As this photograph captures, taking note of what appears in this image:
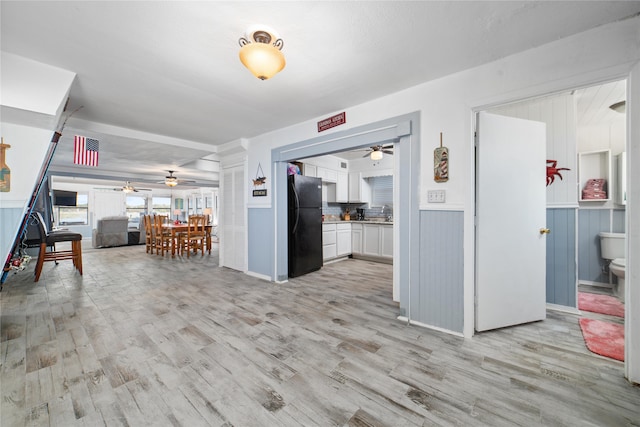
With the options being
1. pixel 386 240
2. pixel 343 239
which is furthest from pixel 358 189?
Answer: pixel 386 240

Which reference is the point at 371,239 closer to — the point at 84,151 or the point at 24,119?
the point at 84,151

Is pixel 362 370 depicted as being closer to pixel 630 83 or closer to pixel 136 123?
pixel 630 83

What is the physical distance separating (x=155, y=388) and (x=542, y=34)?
12.0ft

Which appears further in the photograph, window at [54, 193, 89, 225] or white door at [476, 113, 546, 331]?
window at [54, 193, 89, 225]

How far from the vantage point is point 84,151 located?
337 centimetres

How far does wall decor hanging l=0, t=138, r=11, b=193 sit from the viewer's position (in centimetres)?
205

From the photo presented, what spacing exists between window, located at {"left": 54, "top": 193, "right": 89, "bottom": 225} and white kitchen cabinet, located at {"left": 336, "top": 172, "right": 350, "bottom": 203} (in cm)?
1180

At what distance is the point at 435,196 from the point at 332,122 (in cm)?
162

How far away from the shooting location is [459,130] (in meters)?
2.25

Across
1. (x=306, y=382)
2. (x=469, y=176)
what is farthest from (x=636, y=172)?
(x=306, y=382)

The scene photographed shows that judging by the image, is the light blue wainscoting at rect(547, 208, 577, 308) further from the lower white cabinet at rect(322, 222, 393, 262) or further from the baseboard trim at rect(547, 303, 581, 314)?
the lower white cabinet at rect(322, 222, 393, 262)

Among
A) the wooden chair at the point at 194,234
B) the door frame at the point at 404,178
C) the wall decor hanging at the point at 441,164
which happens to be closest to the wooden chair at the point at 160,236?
the wooden chair at the point at 194,234

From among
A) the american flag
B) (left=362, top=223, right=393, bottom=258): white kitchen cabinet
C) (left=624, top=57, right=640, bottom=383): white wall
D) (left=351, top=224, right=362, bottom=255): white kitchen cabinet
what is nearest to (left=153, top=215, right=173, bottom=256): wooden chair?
the american flag

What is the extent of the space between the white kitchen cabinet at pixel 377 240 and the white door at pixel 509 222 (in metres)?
2.79
